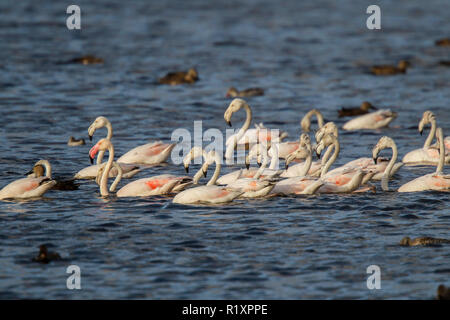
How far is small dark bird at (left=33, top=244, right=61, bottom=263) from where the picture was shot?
1395 cm

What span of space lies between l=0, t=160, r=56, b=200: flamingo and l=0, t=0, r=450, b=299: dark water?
0.73 feet

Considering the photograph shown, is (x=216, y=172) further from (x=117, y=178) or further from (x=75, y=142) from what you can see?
(x=75, y=142)

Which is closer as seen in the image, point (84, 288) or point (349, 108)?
point (84, 288)

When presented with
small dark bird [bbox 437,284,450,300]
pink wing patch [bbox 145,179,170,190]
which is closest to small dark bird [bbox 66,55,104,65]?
pink wing patch [bbox 145,179,170,190]

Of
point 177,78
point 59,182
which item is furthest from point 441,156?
point 177,78

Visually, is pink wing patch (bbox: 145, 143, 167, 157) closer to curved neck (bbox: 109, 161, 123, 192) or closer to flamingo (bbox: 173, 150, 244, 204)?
curved neck (bbox: 109, 161, 123, 192)

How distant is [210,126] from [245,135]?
3009mm

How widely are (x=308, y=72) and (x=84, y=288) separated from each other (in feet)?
78.8

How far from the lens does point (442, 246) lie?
14.9m

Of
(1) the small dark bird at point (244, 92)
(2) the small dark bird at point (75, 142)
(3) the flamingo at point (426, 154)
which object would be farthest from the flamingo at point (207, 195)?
(1) the small dark bird at point (244, 92)

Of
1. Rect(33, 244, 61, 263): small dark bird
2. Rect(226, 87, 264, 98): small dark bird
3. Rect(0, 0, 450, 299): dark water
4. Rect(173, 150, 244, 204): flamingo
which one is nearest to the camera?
Rect(0, 0, 450, 299): dark water

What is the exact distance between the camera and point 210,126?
26.4 m
